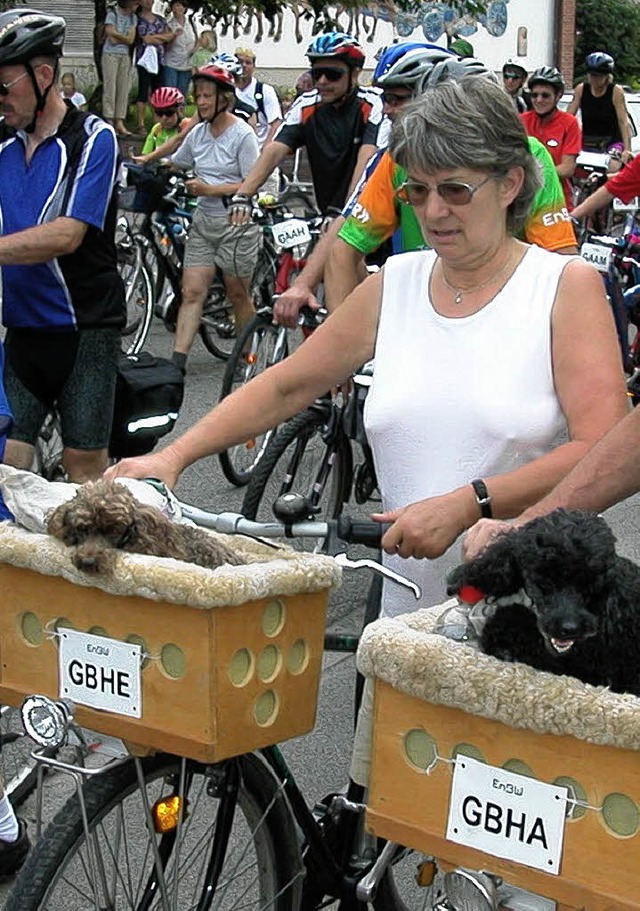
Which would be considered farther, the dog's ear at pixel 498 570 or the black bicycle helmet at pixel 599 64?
the black bicycle helmet at pixel 599 64

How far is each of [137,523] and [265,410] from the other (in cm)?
75

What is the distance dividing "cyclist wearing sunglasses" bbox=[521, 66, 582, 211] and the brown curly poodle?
453 inches

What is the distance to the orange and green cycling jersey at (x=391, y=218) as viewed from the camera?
4723 millimetres

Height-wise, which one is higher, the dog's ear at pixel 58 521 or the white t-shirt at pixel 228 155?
the dog's ear at pixel 58 521

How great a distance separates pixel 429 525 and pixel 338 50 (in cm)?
565

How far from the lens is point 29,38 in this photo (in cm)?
487

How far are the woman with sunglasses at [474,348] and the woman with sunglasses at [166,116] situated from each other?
35.7ft

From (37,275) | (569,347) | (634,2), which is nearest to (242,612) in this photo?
(569,347)

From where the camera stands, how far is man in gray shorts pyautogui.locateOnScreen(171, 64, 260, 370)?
30.5ft

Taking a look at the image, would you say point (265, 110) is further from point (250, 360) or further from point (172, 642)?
point (172, 642)

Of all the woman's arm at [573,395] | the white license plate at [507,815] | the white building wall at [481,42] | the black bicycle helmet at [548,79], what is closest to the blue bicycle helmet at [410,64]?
the woman's arm at [573,395]

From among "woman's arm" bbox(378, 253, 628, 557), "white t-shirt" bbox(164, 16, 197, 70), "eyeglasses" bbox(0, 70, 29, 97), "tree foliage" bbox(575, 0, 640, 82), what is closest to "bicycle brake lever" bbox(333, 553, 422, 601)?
"woman's arm" bbox(378, 253, 628, 557)

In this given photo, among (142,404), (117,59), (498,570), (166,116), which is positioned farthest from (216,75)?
(117,59)

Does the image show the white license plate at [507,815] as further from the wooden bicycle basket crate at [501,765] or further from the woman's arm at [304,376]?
the woman's arm at [304,376]
